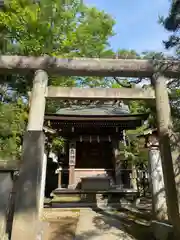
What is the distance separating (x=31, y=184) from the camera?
3.90 m

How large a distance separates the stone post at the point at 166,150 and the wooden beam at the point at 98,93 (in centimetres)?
25

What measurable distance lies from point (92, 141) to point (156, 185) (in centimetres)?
619

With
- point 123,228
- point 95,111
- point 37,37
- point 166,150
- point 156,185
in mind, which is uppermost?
point 37,37

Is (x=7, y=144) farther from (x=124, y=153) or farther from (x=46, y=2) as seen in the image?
(x=46, y=2)

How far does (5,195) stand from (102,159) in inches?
369

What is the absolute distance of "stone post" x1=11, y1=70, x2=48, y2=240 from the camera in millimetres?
3627

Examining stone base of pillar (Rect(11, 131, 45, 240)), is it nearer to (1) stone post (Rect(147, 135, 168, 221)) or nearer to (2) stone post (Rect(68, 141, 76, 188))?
(1) stone post (Rect(147, 135, 168, 221))

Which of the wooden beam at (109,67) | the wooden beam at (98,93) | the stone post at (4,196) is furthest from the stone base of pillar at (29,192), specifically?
the wooden beam at (109,67)

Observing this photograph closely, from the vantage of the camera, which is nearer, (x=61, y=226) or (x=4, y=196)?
(x=4, y=196)

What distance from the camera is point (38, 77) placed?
5.03 meters

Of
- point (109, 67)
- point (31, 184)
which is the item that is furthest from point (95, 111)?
point (31, 184)

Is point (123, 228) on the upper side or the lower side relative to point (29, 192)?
lower

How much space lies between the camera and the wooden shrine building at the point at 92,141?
10.7 m

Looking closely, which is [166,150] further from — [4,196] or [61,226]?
[61,226]
